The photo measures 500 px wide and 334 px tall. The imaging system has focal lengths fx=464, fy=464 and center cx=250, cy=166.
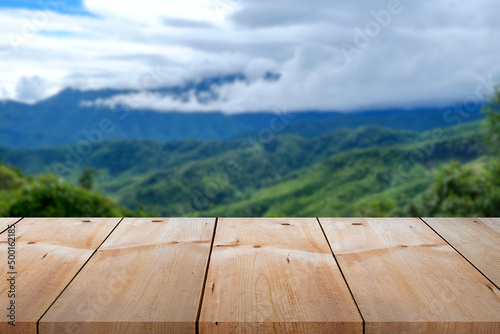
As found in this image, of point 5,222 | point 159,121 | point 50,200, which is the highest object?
point 5,222

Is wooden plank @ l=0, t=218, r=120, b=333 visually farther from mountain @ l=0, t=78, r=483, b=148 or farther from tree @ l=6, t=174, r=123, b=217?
mountain @ l=0, t=78, r=483, b=148

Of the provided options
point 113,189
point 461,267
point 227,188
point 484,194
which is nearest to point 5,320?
point 461,267

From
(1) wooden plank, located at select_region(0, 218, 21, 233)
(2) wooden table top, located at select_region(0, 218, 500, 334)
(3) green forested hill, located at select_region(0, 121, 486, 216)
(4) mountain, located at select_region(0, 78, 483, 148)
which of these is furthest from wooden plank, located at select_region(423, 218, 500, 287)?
(4) mountain, located at select_region(0, 78, 483, 148)

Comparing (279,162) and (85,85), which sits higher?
(85,85)

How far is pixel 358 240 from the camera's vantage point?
1269 millimetres

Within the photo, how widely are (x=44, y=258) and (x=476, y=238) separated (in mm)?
1157

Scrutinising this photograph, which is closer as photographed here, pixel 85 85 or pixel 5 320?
pixel 5 320

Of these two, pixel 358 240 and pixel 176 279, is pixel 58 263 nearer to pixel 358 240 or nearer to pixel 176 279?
pixel 176 279

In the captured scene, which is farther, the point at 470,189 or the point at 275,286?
the point at 470,189

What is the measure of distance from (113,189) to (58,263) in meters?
55.3

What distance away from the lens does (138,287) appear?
960 millimetres

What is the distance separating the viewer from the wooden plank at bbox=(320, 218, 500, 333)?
825 mm

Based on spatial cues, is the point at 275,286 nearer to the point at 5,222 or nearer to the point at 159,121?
the point at 5,222

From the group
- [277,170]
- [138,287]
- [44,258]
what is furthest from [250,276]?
[277,170]
